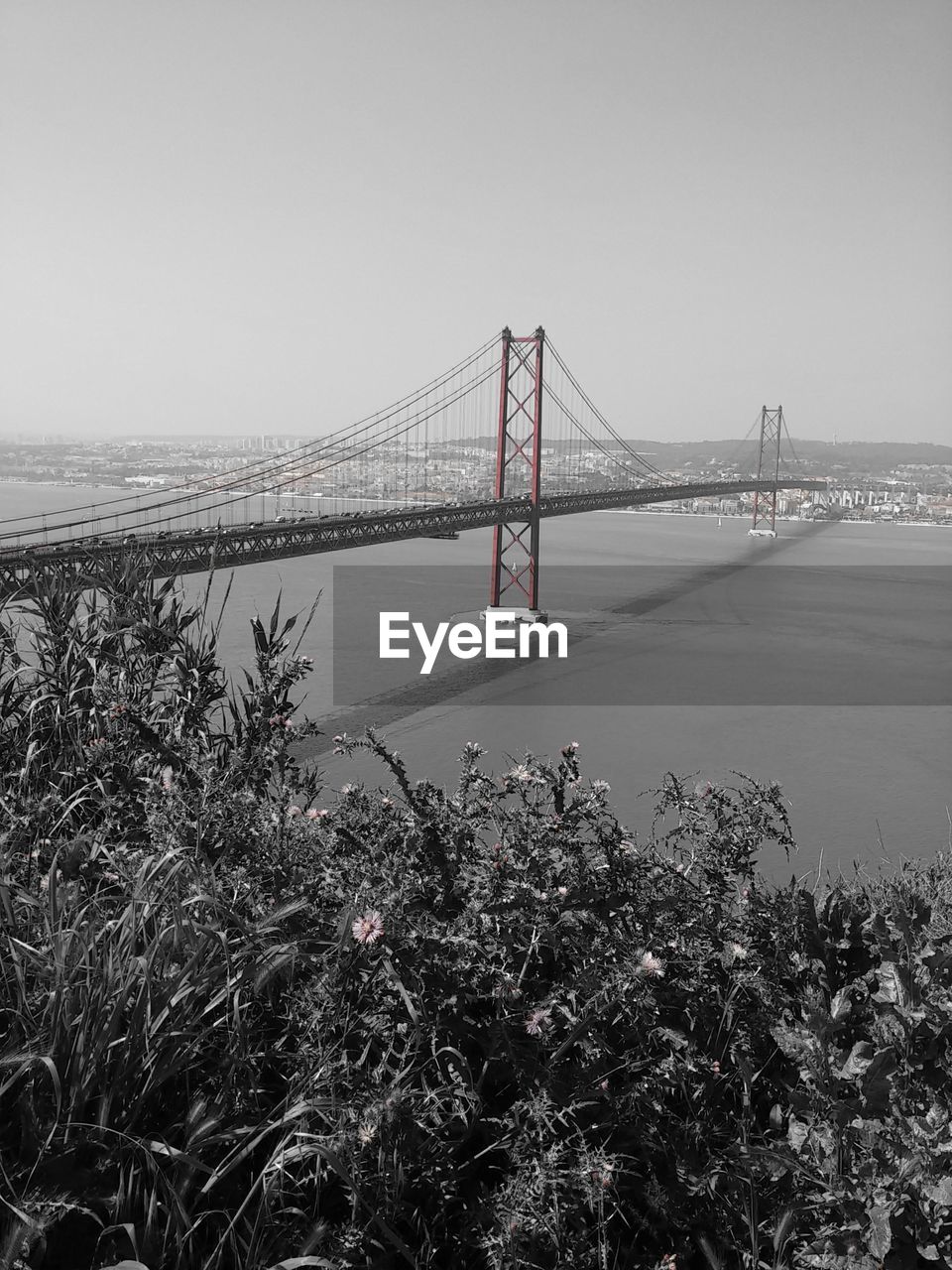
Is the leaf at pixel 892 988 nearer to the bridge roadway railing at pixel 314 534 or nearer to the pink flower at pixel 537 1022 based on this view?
the pink flower at pixel 537 1022

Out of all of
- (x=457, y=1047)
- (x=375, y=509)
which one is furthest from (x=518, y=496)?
(x=457, y=1047)

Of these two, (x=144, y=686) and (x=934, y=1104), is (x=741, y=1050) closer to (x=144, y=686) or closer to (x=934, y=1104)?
(x=934, y=1104)

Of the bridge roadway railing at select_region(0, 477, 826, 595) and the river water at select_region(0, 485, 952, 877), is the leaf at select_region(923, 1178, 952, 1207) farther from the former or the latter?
the bridge roadway railing at select_region(0, 477, 826, 595)

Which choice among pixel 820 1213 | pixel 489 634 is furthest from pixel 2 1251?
pixel 489 634

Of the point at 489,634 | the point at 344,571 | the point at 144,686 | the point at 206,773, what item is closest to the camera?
the point at 206,773

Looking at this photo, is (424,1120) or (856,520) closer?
(424,1120)

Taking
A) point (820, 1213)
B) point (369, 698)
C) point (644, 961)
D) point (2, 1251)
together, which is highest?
point (644, 961)
